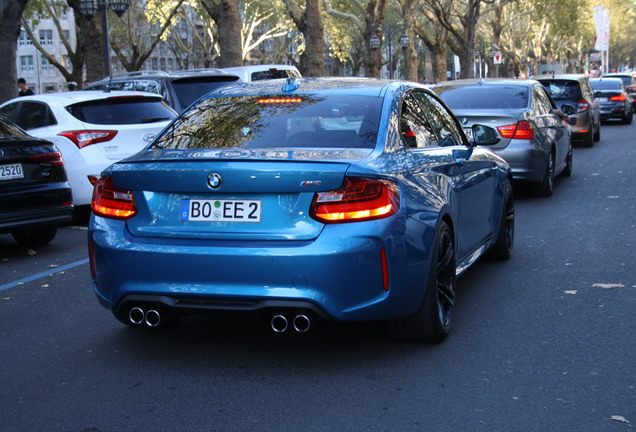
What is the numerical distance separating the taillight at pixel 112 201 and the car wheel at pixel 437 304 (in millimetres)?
1591

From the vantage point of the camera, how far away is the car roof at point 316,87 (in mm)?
5789

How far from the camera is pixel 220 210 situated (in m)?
4.75

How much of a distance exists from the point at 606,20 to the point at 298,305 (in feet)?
191

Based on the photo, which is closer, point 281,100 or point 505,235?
point 281,100

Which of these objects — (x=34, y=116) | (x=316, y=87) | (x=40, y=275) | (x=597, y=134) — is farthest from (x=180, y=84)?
(x=597, y=134)

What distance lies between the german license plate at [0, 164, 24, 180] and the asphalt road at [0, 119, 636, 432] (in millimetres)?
1498

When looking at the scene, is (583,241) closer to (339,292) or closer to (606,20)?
(339,292)

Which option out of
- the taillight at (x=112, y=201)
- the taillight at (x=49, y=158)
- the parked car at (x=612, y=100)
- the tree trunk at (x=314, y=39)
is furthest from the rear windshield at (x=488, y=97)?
the parked car at (x=612, y=100)

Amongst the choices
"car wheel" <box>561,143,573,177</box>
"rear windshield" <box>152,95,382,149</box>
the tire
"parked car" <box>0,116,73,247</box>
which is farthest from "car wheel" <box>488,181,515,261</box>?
the tire

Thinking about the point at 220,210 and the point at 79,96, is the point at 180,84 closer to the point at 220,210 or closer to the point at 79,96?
the point at 79,96

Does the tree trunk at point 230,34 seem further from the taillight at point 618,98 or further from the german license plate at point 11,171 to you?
the german license plate at point 11,171

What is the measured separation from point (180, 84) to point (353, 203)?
33.6 ft

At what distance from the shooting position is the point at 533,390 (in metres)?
4.57

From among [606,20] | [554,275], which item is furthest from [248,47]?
[554,275]
